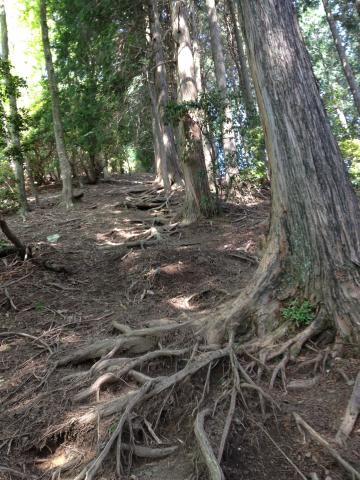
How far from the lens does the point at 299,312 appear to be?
4121 millimetres

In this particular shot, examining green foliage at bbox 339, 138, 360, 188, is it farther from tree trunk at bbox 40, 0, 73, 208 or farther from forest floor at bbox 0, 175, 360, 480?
tree trunk at bbox 40, 0, 73, 208

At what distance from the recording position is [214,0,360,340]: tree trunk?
155 inches

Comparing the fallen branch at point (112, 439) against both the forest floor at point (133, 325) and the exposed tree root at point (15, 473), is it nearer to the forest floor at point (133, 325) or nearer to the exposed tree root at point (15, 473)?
the forest floor at point (133, 325)

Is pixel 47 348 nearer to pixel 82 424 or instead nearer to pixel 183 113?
pixel 82 424

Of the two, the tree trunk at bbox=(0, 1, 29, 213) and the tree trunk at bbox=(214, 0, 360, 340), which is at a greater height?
the tree trunk at bbox=(0, 1, 29, 213)

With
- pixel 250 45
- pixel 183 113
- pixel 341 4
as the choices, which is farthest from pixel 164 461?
pixel 341 4

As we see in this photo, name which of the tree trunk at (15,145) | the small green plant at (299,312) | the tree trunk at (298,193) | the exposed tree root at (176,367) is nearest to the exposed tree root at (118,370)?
the exposed tree root at (176,367)

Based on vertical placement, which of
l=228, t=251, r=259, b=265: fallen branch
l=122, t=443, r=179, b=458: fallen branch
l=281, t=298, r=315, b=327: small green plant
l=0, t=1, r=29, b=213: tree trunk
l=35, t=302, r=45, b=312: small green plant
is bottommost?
l=122, t=443, r=179, b=458: fallen branch

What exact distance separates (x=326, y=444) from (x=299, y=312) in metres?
1.38

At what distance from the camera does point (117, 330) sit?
225 inches

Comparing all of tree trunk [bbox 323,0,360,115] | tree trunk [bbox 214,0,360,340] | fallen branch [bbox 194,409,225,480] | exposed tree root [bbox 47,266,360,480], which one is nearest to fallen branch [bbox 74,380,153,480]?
exposed tree root [bbox 47,266,360,480]

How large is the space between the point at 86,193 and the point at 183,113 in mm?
8178

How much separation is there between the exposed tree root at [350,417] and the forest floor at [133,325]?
0.22 ft

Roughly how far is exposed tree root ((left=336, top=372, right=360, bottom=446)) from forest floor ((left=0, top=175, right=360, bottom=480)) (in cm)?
7
